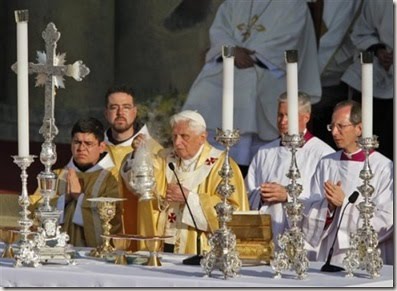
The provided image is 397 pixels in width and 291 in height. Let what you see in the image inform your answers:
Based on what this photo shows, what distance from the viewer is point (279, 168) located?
9781mm

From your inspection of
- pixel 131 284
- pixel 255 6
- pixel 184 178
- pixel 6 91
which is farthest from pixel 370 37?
pixel 131 284

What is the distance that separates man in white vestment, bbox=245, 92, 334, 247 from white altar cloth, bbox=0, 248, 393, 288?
1.98 metres

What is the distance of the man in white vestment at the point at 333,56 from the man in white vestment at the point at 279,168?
259 millimetres

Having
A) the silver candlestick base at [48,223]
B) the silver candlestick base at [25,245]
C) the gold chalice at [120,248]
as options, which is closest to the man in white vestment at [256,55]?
the gold chalice at [120,248]

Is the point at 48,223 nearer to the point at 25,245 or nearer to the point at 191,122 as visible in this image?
the point at 25,245

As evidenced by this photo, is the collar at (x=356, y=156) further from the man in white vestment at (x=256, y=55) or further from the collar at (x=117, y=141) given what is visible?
the collar at (x=117, y=141)

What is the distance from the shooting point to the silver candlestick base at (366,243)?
276 inches

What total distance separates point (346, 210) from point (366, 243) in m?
1.84

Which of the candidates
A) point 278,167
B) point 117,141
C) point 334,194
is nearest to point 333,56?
point 278,167

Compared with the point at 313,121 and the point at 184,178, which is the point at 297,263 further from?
the point at 313,121

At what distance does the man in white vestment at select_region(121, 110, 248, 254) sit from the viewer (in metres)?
8.70

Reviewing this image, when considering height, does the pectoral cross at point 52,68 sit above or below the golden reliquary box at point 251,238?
above

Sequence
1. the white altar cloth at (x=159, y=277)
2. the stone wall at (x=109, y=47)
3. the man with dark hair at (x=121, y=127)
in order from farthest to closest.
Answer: the stone wall at (x=109, y=47) < the man with dark hair at (x=121, y=127) < the white altar cloth at (x=159, y=277)

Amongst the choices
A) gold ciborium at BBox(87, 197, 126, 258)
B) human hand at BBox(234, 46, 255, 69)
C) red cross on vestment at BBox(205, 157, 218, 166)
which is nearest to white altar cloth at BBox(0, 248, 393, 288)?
gold ciborium at BBox(87, 197, 126, 258)
